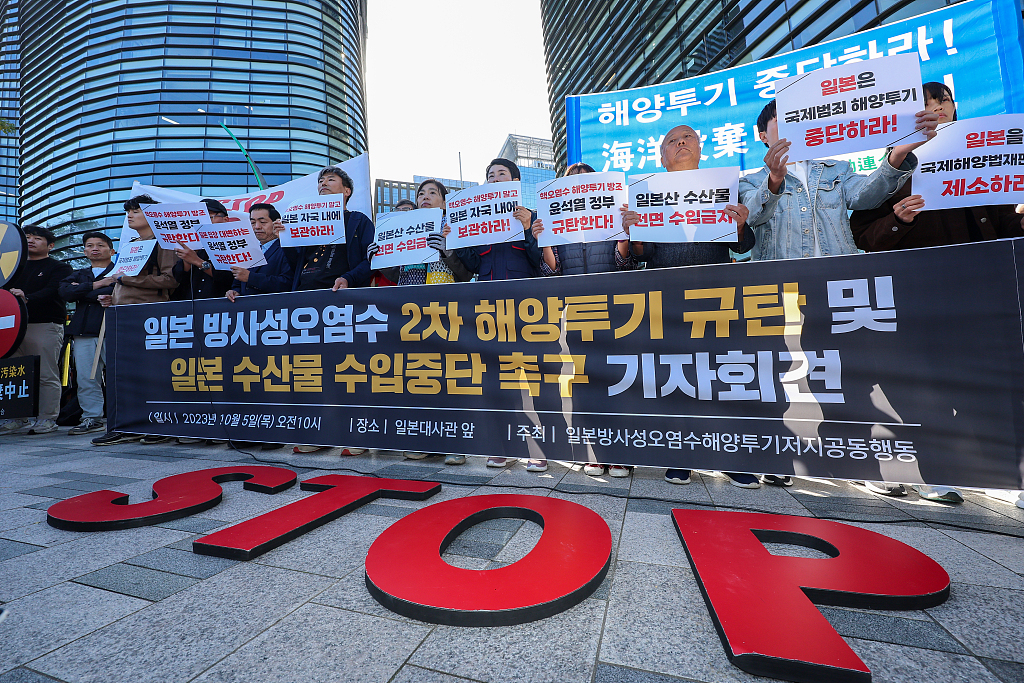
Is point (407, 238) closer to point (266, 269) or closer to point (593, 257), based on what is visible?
point (593, 257)

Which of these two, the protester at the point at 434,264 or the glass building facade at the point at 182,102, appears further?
the glass building facade at the point at 182,102

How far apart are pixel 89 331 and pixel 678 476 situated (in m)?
6.50

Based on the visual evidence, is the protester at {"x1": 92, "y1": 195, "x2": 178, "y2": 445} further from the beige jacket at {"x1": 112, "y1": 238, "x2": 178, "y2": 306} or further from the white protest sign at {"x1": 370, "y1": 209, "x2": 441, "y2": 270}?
the white protest sign at {"x1": 370, "y1": 209, "x2": 441, "y2": 270}

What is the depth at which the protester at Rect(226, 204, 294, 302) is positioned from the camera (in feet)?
13.5

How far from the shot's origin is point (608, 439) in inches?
110

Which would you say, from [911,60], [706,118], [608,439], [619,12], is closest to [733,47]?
[619,12]

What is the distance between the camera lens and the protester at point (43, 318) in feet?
16.9

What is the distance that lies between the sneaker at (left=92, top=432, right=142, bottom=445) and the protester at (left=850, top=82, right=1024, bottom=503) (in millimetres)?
6558

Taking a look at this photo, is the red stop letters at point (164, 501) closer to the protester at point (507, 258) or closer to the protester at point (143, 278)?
the protester at point (507, 258)

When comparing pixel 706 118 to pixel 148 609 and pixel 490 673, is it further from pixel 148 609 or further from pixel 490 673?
pixel 148 609

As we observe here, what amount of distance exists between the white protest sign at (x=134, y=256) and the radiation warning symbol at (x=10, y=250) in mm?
1157

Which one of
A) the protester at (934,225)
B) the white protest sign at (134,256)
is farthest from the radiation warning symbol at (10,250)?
the protester at (934,225)

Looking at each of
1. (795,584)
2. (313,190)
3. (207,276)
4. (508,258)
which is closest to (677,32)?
(313,190)

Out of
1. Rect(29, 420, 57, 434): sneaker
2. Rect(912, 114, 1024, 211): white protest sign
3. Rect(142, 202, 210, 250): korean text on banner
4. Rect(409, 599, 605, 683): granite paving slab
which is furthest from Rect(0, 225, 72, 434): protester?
Rect(912, 114, 1024, 211): white protest sign
